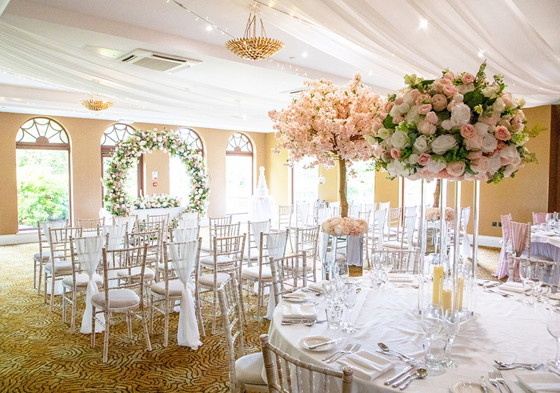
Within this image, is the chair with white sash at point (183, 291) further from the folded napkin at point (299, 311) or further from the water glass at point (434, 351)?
the water glass at point (434, 351)

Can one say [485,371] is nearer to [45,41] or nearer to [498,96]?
[498,96]

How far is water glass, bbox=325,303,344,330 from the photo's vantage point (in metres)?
2.40

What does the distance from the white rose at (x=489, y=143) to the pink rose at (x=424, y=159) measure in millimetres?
266

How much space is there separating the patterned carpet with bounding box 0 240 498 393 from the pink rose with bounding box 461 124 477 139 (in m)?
2.61

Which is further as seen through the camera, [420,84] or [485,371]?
[420,84]

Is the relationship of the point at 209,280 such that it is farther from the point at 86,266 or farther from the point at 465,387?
the point at 465,387

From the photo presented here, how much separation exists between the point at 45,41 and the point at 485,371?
5800mm

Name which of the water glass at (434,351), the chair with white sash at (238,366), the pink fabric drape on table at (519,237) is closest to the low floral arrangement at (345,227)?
the chair with white sash at (238,366)

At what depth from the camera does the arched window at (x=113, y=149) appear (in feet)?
40.2

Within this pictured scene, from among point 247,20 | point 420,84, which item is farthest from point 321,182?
point 420,84

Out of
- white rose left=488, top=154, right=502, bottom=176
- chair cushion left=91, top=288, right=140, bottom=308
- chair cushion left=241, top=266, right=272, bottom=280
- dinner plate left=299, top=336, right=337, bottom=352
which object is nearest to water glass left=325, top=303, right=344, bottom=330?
dinner plate left=299, top=336, right=337, bottom=352

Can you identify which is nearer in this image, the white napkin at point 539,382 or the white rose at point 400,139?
the white napkin at point 539,382

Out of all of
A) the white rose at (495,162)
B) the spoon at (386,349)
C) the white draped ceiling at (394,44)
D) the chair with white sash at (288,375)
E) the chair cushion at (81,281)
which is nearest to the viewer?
the chair with white sash at (288,375)

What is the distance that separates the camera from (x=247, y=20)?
5.23 m
